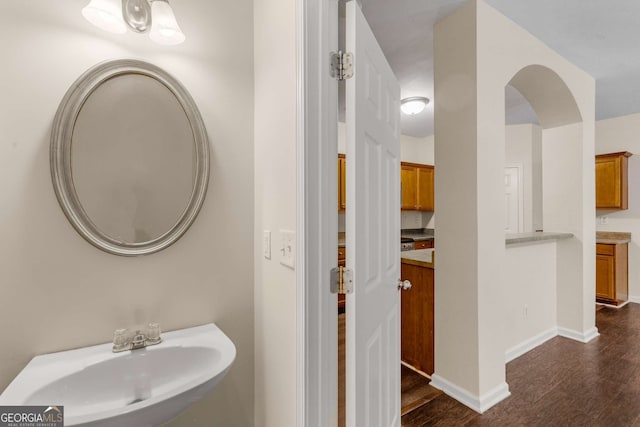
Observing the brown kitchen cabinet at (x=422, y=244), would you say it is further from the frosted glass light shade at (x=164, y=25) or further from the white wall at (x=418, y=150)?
the frosted glass light shade at (x=164, y=25)

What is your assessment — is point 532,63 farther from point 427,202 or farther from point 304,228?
point 427,202

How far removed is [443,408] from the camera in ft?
6.17

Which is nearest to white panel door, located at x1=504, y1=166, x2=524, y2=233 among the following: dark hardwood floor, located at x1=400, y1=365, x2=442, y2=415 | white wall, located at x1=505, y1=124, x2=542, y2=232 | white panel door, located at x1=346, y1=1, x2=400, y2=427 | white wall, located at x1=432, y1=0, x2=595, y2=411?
white wall, located at x1=505, y1=124, x2=542, y2=232

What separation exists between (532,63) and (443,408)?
255 cm

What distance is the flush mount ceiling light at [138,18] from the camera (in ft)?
3.44

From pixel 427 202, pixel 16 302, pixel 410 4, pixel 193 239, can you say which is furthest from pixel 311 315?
pixel 427 202

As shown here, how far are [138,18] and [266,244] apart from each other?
98 cm

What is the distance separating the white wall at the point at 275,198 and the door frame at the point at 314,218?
6cm

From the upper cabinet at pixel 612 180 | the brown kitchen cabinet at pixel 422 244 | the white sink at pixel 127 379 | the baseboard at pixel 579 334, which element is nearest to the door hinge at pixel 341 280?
the white sink at pixel 127 379

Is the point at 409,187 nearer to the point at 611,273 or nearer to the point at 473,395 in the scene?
the point at 611,273

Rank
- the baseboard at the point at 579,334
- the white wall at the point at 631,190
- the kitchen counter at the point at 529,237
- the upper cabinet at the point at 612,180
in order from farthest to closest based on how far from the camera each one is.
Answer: the white wall at the point at 631,190 → the upper cabinet at the point at 612,180 → the baseboard at the point at 579,334 → the kitchen counter at the point at 529,237

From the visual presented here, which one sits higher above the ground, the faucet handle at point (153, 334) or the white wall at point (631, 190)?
the white wall at point (631, 190)

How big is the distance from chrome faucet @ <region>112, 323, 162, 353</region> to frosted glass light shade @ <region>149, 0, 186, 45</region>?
110 cm

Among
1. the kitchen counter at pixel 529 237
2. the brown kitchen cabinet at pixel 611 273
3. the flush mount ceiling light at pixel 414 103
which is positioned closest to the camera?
the kitchen counter at pixel 529 237
